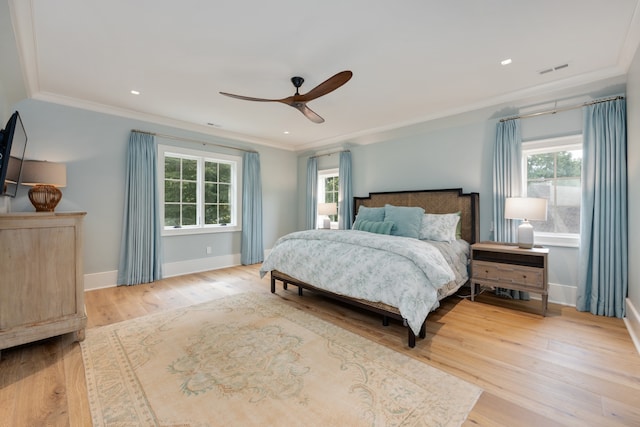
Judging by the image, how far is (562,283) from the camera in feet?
10.8

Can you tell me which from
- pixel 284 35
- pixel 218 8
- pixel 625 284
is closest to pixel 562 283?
pixel 625 284

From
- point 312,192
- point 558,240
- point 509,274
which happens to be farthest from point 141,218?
point 558,240

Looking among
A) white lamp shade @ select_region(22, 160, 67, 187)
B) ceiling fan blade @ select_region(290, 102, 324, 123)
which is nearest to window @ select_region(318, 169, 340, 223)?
ceiling fan blade @ select_region(290, 102, 324, 123)

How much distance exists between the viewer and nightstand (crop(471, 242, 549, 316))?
9.73ft

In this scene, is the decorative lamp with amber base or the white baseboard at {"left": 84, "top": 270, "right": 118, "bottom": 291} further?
the white baseboard at {"left": 84, "top": 270, "right": 118, "bottom": 291}

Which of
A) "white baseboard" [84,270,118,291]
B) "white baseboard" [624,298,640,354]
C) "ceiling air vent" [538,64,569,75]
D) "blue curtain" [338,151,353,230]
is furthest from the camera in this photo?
"blue curtain" [338,151,353,230]

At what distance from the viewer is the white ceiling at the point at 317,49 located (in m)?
2.02

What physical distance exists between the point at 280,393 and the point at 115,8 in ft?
9.43

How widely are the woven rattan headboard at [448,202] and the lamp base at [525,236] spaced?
0.63 meters

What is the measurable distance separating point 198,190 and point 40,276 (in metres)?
2.95

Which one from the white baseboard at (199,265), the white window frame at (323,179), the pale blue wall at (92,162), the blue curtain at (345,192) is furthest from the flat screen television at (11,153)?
the white window frame at (323,179)

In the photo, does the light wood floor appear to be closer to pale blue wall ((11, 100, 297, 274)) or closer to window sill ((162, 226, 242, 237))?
pale blue wall ((11, 100, 297, 274))

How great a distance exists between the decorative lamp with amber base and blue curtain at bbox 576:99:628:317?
18.0ft

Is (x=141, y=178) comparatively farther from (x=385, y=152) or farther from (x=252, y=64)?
(x=385, y=152)
